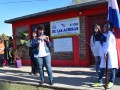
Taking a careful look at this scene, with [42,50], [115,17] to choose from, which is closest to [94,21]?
[42,50]

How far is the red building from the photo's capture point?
46.8ft

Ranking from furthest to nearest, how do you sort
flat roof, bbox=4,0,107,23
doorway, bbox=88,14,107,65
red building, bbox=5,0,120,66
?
1. red building, bbox=5,0,120,66
2. doorway, bbox=88,14,107,65
3. flat roof, bbox=4,0,107,23

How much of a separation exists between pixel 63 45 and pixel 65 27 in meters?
0.94

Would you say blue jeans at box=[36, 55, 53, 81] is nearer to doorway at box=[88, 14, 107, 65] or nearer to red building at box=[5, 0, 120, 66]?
red building at box=[5, 0, 120, 66]

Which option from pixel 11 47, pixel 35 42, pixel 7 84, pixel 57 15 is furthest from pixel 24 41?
pixel 35 42

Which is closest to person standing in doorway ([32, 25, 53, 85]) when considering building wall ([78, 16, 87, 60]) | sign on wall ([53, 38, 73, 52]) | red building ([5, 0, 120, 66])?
red building ([5, 0, 120, 66])

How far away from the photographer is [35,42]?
9703 millimetres

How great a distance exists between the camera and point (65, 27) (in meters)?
15.8

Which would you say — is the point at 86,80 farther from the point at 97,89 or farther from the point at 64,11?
the point at 64,11

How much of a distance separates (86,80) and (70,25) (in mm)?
5850

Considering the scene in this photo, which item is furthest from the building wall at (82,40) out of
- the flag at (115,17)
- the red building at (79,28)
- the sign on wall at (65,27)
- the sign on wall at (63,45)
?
the flag at (115,17)

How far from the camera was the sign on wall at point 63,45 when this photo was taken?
15562mm

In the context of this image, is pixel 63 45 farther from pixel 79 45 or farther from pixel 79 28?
pixel 79 28

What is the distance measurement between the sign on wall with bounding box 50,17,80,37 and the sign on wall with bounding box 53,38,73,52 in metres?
0.29
